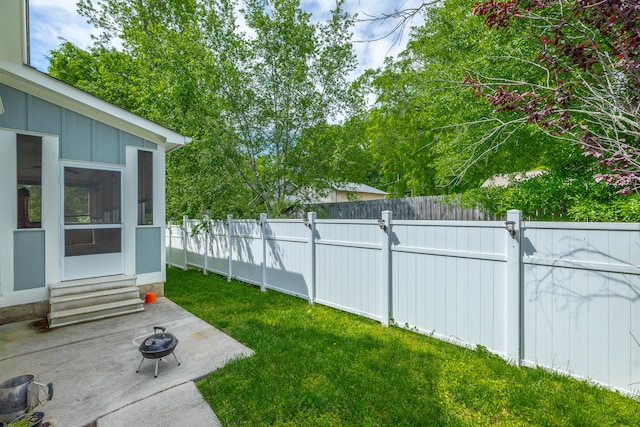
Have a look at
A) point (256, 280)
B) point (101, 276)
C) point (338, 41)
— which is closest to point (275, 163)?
point (256, 280)

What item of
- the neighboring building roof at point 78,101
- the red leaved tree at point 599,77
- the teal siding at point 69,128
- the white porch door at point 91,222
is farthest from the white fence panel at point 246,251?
the red leaved tree at point 599,77

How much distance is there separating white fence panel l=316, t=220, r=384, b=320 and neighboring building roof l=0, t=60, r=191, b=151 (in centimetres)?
348

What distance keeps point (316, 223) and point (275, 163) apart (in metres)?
3.42

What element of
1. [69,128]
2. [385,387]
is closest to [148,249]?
[69,128]

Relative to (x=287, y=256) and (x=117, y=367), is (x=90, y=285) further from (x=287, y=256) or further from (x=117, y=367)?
(x=287, y=256)

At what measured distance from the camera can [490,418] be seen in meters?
2.29

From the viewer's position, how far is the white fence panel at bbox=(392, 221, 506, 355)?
126 inches

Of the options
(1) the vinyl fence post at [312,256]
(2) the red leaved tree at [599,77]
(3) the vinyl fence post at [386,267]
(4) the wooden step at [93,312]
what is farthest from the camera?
(1) the vinyl fence post at [312,256]

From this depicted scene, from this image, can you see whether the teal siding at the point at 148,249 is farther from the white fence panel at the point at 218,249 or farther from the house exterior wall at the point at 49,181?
the white fence panel at the point at 218,249

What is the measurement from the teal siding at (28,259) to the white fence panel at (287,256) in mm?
3555

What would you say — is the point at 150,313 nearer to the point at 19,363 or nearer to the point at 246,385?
the point at 19,363

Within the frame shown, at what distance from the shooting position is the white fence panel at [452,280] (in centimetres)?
320

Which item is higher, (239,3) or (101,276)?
(239,3)

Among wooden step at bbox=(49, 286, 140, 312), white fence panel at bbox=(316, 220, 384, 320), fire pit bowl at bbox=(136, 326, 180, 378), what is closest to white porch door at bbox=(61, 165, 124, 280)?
wooden step at bbox=(49, 286, 140, 312)
